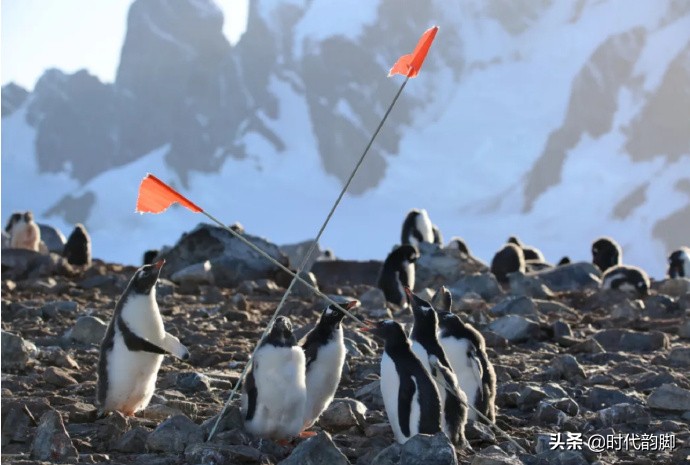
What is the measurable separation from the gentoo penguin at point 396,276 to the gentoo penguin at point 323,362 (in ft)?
20.6

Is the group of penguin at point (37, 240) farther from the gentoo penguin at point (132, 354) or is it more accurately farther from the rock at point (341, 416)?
the rock at point (341, 416)

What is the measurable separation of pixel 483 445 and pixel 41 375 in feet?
9.44

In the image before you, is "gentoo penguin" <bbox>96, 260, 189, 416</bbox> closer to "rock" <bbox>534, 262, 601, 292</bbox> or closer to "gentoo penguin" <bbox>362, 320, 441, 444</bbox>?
"gentoo penguin" <bbox>362, 320, 441, 444</bbox>

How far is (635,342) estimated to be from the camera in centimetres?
824

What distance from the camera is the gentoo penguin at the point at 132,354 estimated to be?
523cm

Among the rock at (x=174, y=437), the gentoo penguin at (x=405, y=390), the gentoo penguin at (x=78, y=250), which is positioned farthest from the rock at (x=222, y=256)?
the rock at (x=174, y=437)

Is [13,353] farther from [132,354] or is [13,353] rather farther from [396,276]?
[396,276]

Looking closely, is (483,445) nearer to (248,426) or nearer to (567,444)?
(567,444)

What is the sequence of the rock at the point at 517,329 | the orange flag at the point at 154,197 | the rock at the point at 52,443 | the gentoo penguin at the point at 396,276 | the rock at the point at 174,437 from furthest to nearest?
the gentoo penguin at the point at 396,276
the rock at the point at 517,329
the orange flag at the point at 154,197
the rock at the point at 174,437
the rock at the point at 52,443

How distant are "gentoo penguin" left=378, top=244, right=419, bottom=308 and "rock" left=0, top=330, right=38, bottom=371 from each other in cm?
576

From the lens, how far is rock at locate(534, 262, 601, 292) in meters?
15.4

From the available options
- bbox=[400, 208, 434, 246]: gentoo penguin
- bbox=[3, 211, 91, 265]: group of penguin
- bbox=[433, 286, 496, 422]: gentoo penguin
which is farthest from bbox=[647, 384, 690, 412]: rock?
bbox=[3, 211, 91, 265]: group of penguin

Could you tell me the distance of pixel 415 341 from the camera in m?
5.08

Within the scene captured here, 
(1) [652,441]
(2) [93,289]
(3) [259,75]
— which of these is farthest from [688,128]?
(1) [652,441]
